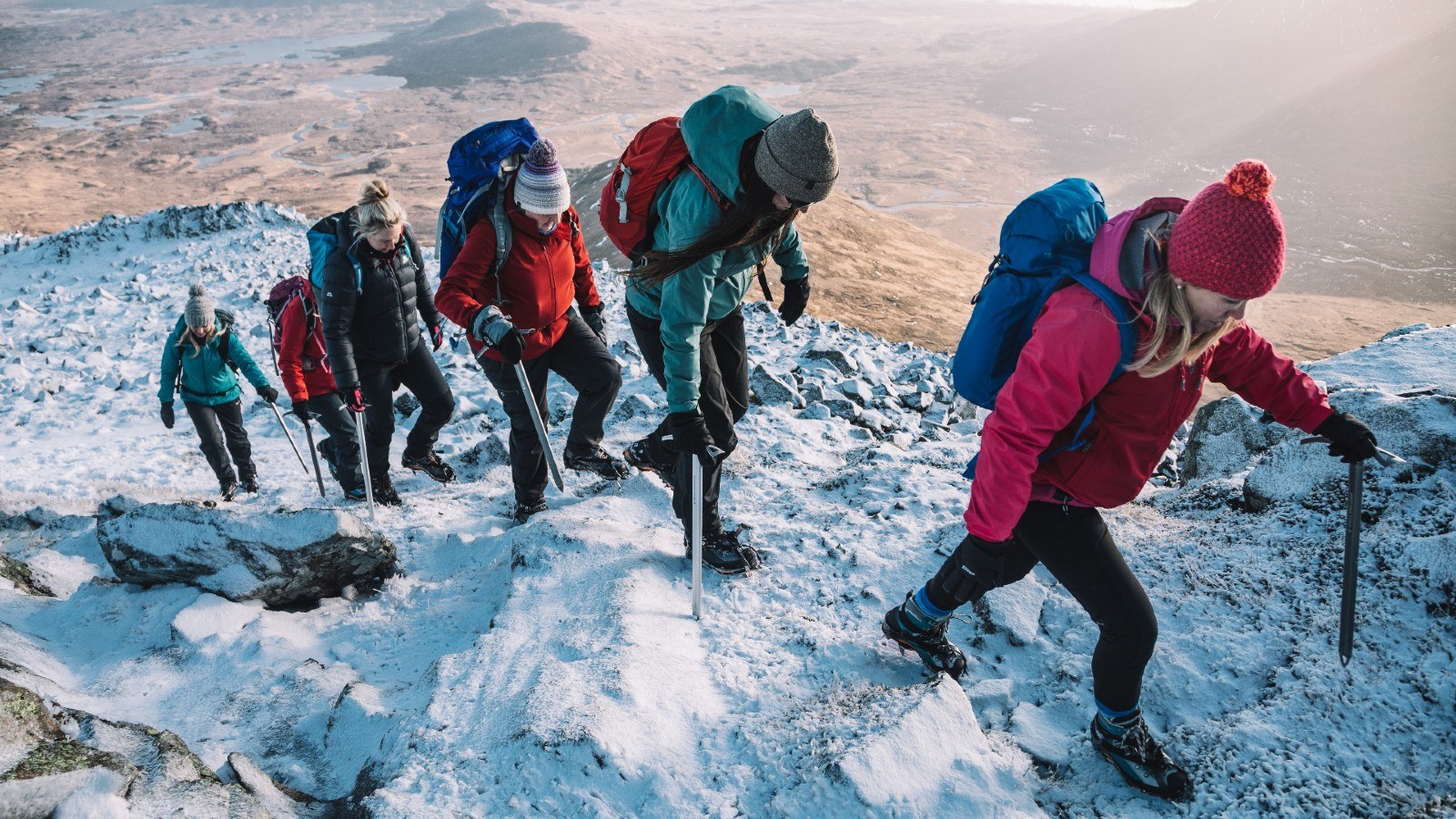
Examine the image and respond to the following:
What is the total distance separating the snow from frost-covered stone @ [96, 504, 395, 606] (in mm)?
99

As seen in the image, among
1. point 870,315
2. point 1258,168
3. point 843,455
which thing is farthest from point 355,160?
point 1258,168

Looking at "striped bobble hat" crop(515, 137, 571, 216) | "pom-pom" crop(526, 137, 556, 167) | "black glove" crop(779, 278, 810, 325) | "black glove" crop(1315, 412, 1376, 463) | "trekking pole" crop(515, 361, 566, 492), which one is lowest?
"trekking pole" crop(515, 361, 566, 492)

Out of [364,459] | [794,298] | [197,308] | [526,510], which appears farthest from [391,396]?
[794,298]

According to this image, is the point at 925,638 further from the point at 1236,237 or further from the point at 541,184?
the point at 541,184

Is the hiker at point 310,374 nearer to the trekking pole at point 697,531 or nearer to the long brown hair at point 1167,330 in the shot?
the trekking pole at point 697,531

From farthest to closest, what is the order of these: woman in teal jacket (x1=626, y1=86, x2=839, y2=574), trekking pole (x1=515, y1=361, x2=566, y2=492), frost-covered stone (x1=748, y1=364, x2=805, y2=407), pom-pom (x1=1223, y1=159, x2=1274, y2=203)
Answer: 1. frost-covered stone (x1=748, y1=364, x2=805, y2=407)
2. trekking pole (x1=515, y1=361, x2=566, y2=492)
3. woman in teal jacket (x1=626, y1=86, x2=839, y2=574)
4. pom-pom (x1=1223, y1=159, x2=1274, y2=203)

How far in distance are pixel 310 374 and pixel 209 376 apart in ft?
Answer: 4.63

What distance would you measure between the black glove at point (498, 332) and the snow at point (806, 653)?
3.26 feet

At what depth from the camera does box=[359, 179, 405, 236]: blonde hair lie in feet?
15.2

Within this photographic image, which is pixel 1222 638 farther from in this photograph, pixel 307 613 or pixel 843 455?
pixel 307 613

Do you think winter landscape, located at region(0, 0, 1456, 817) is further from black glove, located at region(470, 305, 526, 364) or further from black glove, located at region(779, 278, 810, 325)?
black glove, located at region(779, 278, 810, 325)

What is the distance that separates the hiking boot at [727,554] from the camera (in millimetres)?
3920

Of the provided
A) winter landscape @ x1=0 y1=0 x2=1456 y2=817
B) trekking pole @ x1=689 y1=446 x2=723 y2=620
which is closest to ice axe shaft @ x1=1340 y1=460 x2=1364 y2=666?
winter landscape @ x1=0 y1=0 x2=1456 y2=817

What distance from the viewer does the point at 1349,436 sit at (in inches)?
106
